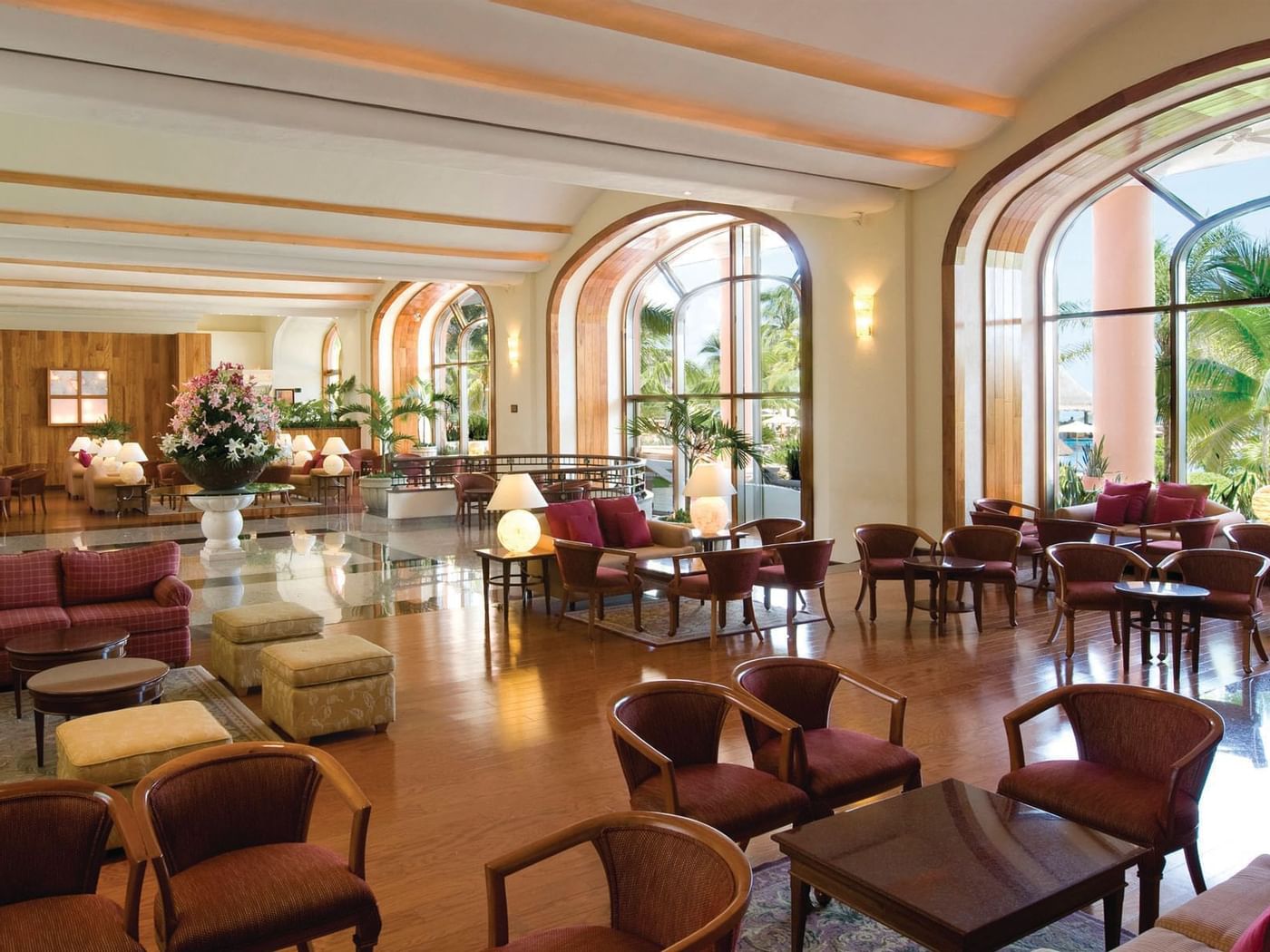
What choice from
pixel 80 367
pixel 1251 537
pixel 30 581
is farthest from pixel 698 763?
pixel 80 367

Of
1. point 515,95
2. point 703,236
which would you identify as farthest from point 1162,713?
point 703,236

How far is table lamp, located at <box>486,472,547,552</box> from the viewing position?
8.36 m

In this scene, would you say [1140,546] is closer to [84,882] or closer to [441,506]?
[84,882]

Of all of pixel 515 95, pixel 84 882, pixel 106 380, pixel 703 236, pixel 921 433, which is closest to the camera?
pixel 84 882

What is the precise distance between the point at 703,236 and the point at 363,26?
28.5ft

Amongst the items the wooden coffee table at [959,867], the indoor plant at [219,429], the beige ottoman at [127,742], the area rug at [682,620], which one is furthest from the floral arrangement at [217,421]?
the wooden coffee table at [959,867]

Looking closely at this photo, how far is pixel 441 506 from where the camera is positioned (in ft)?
52.1

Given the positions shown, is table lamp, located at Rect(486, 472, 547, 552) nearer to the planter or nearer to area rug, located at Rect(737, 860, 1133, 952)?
the planter

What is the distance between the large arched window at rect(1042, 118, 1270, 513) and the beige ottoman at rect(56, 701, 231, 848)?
9238 mm

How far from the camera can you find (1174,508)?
9.60 meters

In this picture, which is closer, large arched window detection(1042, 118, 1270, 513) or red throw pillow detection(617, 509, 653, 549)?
red throw pillow detection(617, 509, 653, 549)

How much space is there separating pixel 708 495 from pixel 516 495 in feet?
5.82

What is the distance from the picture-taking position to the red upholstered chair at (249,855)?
2789 mm

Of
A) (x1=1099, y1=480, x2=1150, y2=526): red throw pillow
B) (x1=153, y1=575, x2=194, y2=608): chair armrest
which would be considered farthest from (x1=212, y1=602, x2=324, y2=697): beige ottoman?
(x1=1099, y1=480, x2=1150, y2=526): red throw pillow
